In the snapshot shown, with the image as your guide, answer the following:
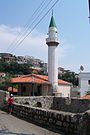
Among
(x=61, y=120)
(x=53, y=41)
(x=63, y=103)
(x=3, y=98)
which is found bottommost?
(x=61, y=120)

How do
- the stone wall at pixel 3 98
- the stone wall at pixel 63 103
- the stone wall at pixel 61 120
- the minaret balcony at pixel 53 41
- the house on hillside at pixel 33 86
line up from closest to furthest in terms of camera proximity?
the stone wall at pixel 61 120, the stone wall at pixel 3 98, the stone wall at pixel 63 103, the house on hillside at pixel 33 86, the minaret balcony at pixel 53 41

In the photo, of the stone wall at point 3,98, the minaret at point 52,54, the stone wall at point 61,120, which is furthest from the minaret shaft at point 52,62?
the stone wall at point 61,120

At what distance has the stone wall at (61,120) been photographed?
10.7 m

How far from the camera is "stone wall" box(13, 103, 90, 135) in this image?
423 inches

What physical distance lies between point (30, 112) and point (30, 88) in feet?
99.8

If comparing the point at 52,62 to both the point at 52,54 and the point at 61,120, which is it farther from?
the point at 61,120

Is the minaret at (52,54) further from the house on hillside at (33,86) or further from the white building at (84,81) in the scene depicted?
the white building at (84,81)

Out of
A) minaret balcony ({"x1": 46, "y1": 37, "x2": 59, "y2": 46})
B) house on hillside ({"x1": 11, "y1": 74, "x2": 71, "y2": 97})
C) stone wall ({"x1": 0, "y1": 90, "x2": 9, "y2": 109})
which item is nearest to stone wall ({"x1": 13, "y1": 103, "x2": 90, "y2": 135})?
stone wall ({"x1": 0, "y1": 90, "x2": 9, "y2": 109})

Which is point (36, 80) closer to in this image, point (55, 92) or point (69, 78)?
point (55, 92)

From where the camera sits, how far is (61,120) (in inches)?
536

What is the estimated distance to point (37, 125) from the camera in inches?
666

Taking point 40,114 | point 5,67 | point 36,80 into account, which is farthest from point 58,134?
point 5,67

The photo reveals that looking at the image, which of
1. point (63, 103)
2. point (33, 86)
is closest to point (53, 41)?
point (33, 86)

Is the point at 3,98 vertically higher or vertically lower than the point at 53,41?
lower
